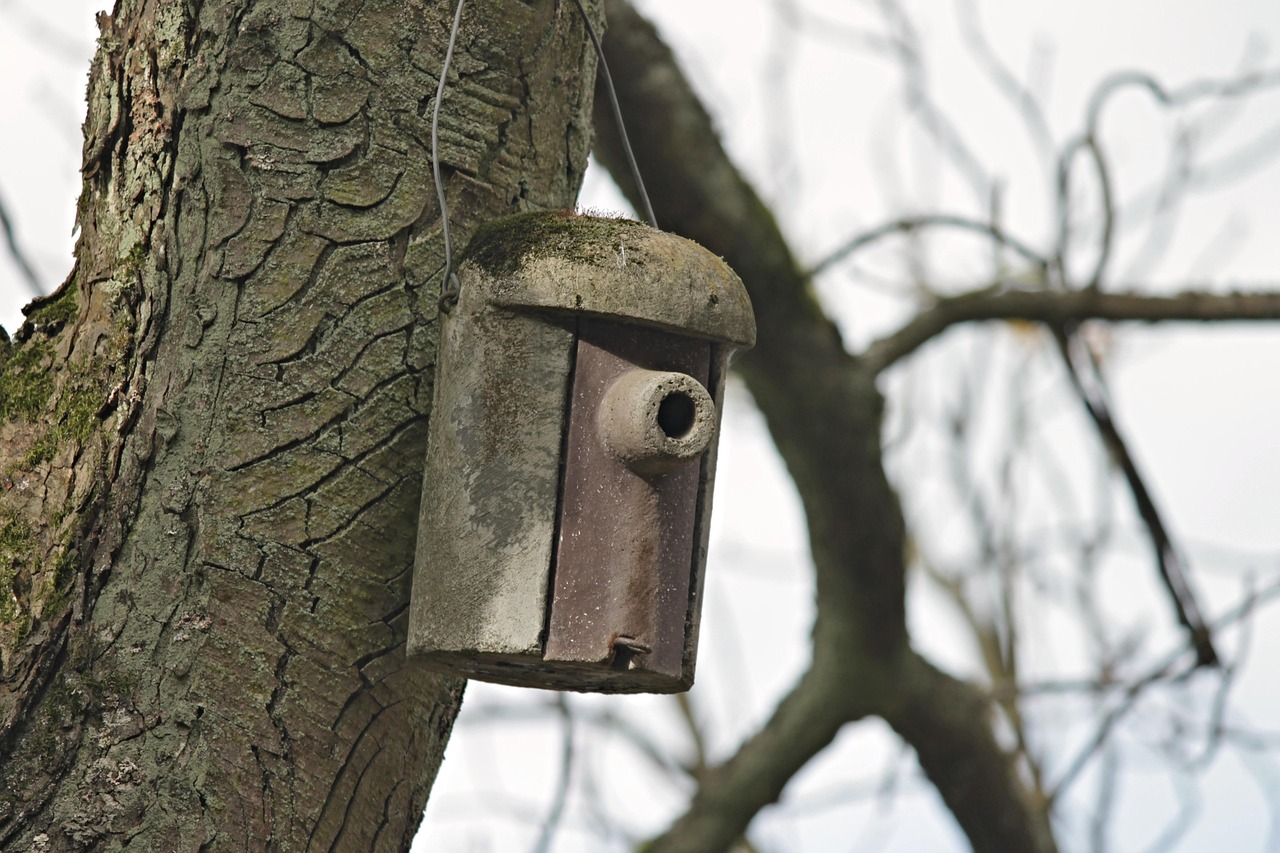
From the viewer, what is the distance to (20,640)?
4.77ft

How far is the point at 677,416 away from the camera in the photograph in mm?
1579

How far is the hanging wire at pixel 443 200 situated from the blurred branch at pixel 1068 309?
184 cm

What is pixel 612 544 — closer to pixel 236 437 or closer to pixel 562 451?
pixel 562 451

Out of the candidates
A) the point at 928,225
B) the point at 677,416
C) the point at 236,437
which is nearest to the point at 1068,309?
the point at 928,225

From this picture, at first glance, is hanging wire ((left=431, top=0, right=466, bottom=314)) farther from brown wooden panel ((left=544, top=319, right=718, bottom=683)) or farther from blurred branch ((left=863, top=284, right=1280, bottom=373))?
blurred branch ((left=863, top=284, right=1280, bottom=373))

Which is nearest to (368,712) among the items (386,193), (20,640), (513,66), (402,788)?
Result: (402,788)

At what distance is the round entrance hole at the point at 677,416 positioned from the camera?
5.12ft

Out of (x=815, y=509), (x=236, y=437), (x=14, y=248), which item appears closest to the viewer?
(x=236, y=437)

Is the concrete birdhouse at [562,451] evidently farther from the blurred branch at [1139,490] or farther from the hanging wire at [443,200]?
the blurred branch at [1139,490]

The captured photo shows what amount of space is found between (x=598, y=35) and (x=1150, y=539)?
2.14 m

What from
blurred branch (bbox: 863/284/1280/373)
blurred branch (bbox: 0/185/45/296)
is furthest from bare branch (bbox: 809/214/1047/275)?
blurred branch (bbox: 0/185/45/296)

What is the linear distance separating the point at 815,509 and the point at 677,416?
181cm

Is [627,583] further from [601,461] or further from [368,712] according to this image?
[368,712]

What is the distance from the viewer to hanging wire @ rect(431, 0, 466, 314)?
1.60 m
